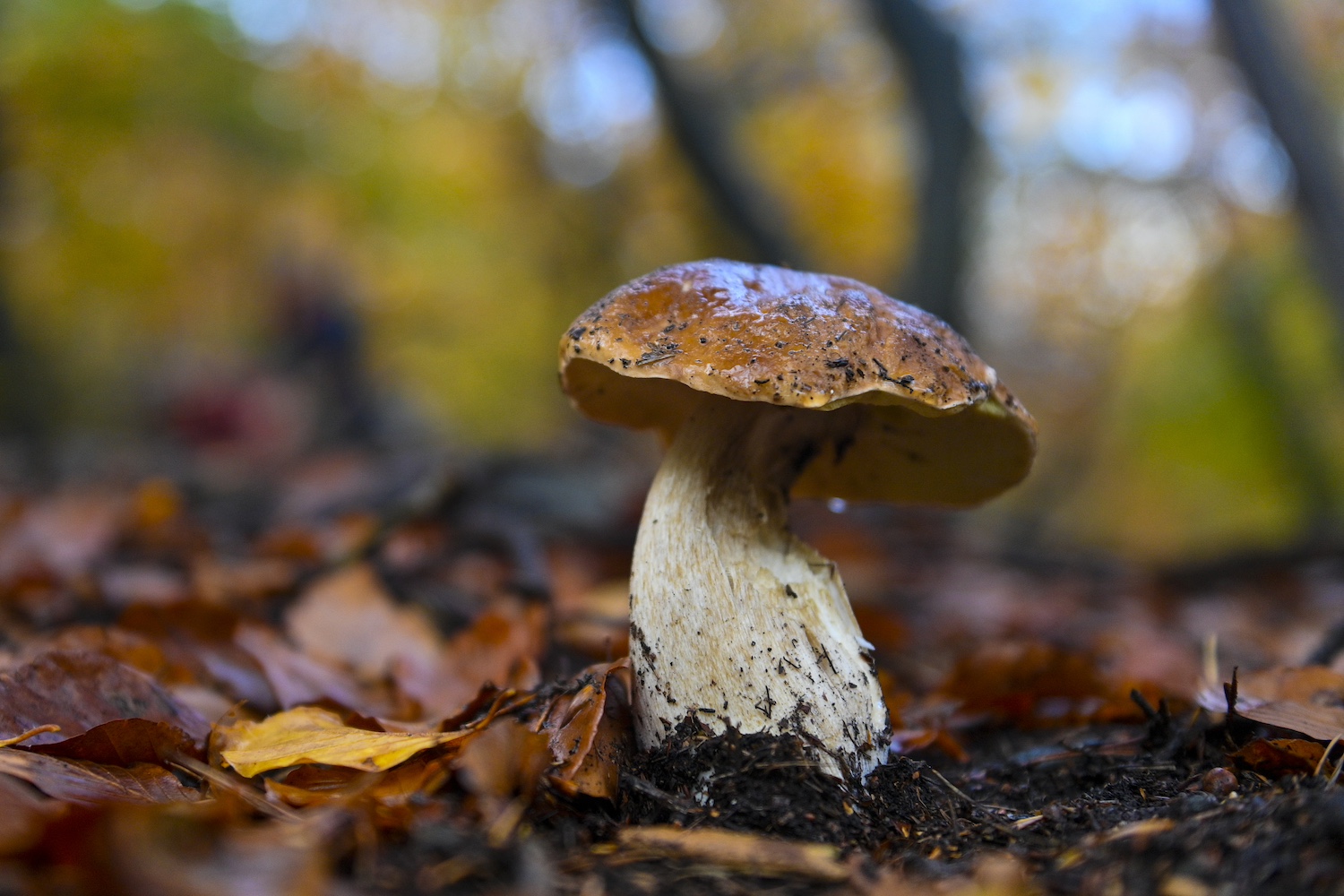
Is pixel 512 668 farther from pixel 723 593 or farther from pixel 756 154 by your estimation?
pixel 756 154

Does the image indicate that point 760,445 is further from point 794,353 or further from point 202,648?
point 202,648

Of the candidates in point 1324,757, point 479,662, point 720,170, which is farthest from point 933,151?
point 1324,757

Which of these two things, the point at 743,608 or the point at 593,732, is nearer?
the point at 593,732

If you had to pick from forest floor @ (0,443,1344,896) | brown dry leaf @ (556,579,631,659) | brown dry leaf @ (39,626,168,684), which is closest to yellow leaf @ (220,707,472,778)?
forest floor @ (0,443,1344,896)

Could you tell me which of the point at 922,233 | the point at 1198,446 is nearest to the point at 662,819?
the point at 922,233

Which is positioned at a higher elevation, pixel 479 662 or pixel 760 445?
pixel 760 445

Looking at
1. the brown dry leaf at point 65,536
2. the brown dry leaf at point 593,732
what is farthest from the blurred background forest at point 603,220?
the brown dry leaf at point 593,732

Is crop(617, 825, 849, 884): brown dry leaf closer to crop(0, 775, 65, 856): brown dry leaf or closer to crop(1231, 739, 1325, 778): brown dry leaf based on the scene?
crop(0, 775, 65, 856): brown dry leaf
